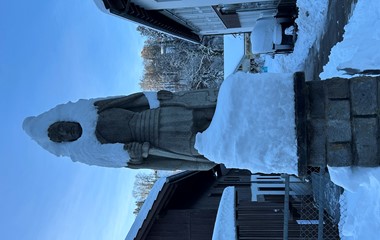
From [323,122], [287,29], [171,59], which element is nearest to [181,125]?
[323,122]

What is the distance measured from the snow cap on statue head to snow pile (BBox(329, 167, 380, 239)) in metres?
2.77

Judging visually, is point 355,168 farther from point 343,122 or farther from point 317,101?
point 317,101

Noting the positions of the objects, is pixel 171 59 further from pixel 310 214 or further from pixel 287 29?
pixel 310 214

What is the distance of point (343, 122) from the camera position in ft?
15.4

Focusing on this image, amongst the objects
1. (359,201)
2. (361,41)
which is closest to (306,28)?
(361,41)

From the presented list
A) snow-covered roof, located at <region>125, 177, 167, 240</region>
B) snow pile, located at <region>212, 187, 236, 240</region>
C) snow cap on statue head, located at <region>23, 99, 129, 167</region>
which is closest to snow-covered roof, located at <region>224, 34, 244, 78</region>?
snow-covered roof, located at <region>125, 177, 167, 240</region>

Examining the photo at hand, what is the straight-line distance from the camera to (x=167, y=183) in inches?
485

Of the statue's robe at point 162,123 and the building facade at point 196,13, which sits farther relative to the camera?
the building facade at point 196,13

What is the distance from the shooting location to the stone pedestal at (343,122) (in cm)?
463

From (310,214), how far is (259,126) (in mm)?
6874

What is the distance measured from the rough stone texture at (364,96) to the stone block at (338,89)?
6cm

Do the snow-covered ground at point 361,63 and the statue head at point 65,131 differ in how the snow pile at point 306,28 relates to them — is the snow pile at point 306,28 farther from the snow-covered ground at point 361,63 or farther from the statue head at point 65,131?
the statue head at point 65,131

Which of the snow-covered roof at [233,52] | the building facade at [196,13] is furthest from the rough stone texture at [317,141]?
the snow-covered roof at [233,52]

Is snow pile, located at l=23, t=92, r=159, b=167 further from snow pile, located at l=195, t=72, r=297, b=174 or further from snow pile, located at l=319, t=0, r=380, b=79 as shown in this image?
snow pile, located at l=319, t=0, r=380, b=79
